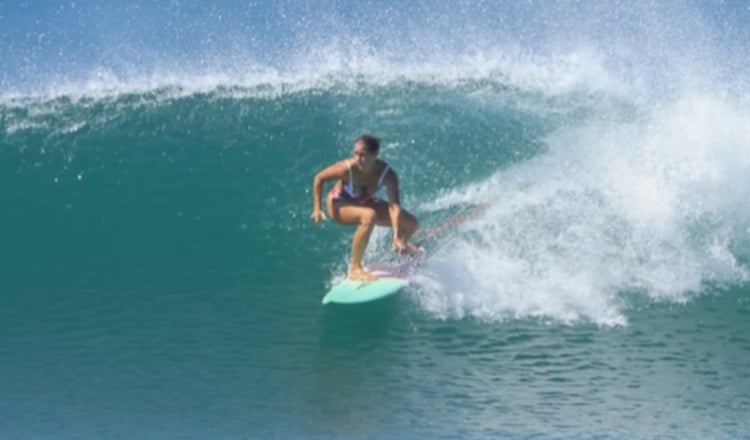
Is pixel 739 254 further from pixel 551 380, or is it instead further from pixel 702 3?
pixel 702 3

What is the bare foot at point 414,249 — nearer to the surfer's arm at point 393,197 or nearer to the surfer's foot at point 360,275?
the surfer's arm at point 393,197

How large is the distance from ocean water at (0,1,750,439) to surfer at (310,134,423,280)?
500 mm

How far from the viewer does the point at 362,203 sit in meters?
11.8

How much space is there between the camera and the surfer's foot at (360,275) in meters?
11.9

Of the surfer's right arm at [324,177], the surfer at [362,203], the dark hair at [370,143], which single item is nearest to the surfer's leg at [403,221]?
the surfer at [362,203]

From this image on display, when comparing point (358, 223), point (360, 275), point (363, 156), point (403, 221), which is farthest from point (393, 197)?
point (360, 275)

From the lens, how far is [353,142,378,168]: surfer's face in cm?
1134

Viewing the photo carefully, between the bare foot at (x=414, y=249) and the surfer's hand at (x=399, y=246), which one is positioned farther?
the bare foot at (x=414, y=249)

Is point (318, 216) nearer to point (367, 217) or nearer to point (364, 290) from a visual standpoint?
point (367, 217)

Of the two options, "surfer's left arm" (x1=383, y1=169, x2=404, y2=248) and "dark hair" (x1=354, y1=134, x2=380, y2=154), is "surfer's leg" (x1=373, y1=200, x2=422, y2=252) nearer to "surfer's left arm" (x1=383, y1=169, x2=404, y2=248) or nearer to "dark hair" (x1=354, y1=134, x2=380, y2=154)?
"surfer's left arm" (x1=383, y1=169, x2=404, y2=248)

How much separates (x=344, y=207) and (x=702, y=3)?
1164cm

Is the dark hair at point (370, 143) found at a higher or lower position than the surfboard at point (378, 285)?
higher

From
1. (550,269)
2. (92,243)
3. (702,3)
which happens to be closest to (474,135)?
(550,269)

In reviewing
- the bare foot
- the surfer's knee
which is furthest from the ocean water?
the surfer's knee
